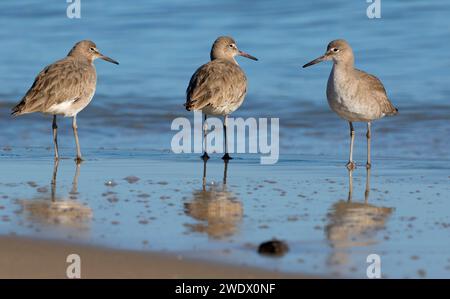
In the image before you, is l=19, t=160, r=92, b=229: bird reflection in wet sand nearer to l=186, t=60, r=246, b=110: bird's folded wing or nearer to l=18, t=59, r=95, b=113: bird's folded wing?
l=18, t=59, r=95, b=113: bird's folded wing

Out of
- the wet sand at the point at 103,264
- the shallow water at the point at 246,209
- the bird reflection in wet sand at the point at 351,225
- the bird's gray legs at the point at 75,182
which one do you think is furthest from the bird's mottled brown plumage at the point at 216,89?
the wet sand at the point at 103,264

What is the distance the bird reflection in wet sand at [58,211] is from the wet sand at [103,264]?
0.61 meters

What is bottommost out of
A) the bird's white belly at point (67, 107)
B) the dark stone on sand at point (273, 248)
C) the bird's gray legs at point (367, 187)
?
the dark stone on sand at point (273, 248)

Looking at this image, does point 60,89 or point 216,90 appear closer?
point 60,89

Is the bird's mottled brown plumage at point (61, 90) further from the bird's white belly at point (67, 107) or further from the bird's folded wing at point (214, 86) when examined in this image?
the bird's folded wing at point (214, 86)

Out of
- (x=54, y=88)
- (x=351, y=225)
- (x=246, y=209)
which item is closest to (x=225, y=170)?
(x=246, y=209)

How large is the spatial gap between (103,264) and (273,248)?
109 cm

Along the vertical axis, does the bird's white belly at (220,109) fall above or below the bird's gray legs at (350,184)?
above

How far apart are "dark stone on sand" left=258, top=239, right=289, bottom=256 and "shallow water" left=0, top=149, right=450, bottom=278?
0.06 m

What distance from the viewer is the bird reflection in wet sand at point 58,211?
759 cm

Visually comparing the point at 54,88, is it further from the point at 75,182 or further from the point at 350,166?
the point at 350,166

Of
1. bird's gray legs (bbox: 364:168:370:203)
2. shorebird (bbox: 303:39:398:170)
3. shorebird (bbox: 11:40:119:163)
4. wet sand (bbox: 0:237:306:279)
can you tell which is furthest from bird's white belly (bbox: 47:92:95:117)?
wet sand (bbox: 0:237:306:279)

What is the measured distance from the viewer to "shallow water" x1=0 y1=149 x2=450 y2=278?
6.71 m

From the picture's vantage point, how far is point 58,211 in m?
7.95
